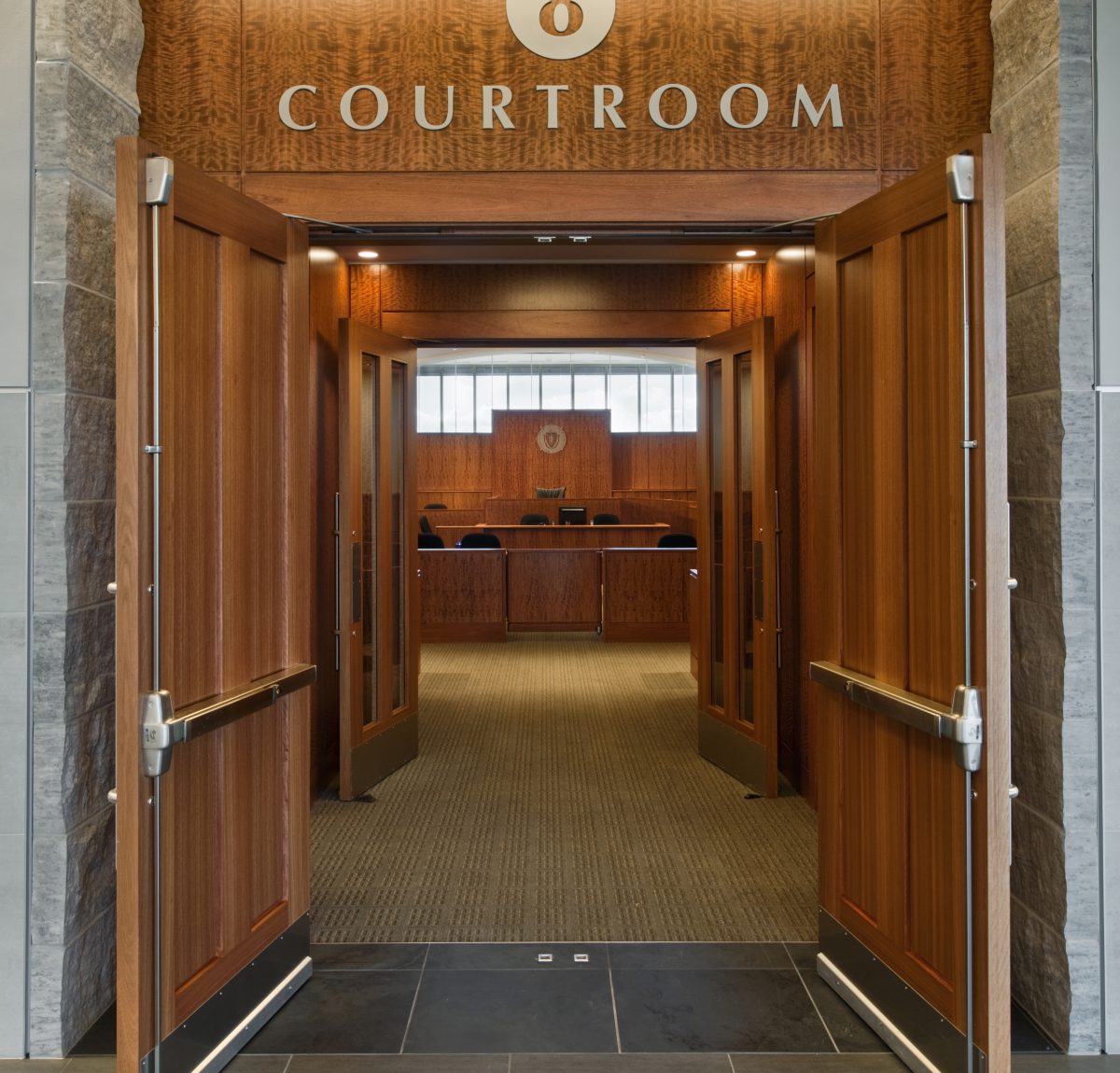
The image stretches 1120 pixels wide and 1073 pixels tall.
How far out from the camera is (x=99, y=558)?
9.98ft

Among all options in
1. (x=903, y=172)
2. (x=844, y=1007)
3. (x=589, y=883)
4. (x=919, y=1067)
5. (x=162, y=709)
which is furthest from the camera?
(x=589, y=883)

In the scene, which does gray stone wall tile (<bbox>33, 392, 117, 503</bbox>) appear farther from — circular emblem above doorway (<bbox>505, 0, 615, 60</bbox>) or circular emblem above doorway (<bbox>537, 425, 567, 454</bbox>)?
circular emblem above doorway (<bbox>537, 425, 567, 454</bbox>)

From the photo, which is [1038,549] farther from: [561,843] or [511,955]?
[561,843]

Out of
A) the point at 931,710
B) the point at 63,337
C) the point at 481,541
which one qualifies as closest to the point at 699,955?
the point at 931,710

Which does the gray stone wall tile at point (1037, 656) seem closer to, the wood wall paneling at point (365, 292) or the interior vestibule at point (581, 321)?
the interior vestibule at point (581, 321)

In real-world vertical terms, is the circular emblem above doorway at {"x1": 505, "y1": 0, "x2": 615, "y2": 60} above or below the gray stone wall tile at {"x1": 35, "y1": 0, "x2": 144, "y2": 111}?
above

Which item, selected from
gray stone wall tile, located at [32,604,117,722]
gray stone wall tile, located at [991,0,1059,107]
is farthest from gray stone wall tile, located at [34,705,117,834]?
gray stone wall tile, located at [991,0,1059,107]

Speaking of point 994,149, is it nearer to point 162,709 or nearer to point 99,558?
point 162,709

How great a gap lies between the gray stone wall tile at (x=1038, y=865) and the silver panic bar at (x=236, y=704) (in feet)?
7.35

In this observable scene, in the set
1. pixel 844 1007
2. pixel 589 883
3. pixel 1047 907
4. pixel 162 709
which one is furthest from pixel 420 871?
pixel 1047 907

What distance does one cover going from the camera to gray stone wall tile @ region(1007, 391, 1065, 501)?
2904 millimetres

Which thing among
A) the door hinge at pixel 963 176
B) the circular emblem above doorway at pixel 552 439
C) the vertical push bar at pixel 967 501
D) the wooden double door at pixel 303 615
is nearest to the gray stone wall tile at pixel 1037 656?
the wooden double door at pixel 303 615

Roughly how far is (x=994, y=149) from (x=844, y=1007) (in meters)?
2.47

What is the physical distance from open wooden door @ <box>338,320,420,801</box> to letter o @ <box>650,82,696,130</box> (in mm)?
2572
